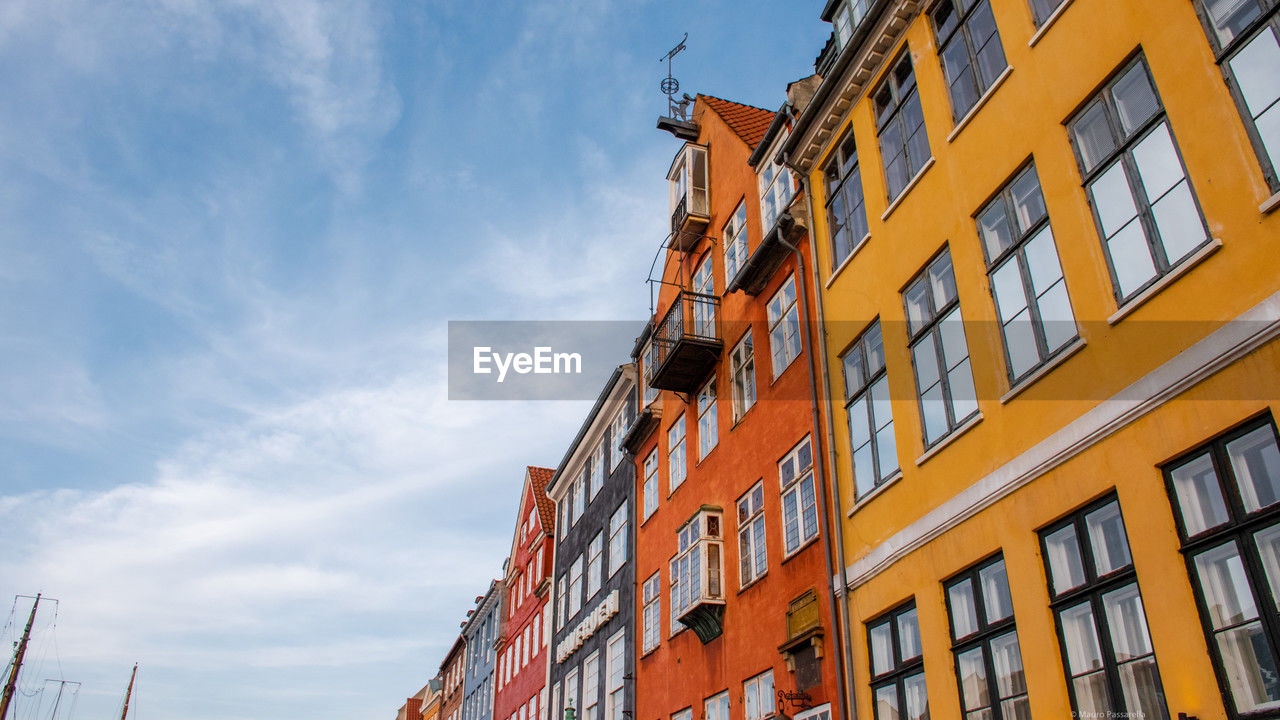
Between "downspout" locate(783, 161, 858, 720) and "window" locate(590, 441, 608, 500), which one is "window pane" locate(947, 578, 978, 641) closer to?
"downspout" locate(783, 161, 858, 720)

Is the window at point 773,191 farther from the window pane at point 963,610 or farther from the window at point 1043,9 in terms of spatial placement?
the window pane at point 963,610

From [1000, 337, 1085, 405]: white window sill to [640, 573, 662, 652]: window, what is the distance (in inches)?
516

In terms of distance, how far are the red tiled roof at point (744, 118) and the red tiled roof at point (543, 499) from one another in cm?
1922

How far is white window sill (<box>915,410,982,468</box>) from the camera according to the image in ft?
39.0

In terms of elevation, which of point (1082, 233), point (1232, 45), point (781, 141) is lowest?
point (1082, 233)

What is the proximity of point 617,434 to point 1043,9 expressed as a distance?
20.5 m

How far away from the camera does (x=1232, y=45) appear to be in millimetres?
8875

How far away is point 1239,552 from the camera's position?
8.14 meters

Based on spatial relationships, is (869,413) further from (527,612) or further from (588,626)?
(527,612)

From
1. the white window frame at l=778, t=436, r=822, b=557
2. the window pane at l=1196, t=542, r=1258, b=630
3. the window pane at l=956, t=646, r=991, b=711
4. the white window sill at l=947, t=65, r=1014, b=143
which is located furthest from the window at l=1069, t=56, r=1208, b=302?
the white window frame at l=778, t=436, r=822, b=557

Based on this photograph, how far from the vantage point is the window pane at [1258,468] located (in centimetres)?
805

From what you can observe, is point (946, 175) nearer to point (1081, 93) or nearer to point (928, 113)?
point (928, 113)

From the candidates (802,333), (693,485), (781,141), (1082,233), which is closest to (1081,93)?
(1082,233)

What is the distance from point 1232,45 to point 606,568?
22814mm
